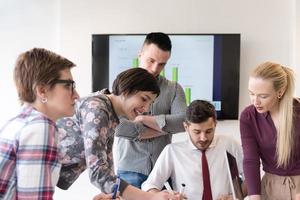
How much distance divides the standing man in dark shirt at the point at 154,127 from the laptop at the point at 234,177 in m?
0.28

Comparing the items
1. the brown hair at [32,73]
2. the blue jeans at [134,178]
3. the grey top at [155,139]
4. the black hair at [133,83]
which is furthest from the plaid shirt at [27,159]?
the blue jeans at [134,178]

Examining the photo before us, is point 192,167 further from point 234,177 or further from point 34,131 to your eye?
point 34,131

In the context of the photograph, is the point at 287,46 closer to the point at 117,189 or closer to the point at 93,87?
the point at 93,87

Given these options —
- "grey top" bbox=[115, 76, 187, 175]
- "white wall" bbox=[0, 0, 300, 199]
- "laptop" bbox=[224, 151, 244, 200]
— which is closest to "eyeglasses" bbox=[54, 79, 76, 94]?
"grey top" bbox=[115, 76, 187, 175]

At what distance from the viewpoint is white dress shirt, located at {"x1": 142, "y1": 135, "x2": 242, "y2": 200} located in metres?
1.88

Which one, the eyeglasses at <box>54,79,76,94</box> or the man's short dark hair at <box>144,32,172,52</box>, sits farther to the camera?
the man's short dark hair at <box>144,32,172,52</box>

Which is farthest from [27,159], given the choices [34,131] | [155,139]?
[155,139]

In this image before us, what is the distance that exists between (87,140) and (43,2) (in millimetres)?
2559

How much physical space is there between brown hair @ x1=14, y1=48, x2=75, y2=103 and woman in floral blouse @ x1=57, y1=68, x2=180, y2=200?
0.85 ft

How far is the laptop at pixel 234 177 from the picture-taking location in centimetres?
183

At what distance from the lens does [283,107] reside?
1661 millimetres

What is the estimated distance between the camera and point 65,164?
4.67ft

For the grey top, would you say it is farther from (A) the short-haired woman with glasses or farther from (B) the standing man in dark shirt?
(A) the short-haired woman with glasses

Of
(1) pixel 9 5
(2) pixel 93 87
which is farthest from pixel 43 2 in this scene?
(2) pixel 93 87
